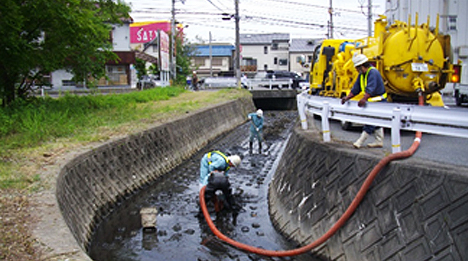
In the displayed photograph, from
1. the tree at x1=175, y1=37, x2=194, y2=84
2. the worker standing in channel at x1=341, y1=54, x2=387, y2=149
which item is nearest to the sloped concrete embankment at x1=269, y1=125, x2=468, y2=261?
the worker standing in channel at x1=341, y1=54, x2=387, y2=149

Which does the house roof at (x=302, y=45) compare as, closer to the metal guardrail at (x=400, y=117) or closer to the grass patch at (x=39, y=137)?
the grass patch at (x=39, y=137)

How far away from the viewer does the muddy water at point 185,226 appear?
7.06m

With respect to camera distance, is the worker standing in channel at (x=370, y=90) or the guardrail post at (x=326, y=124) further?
the guardrail post at (x=326, y=124)

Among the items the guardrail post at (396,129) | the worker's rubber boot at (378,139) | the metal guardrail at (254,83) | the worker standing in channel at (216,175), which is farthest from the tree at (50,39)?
the metal guardrail at (254,83)

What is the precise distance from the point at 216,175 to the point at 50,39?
9327 millimetres

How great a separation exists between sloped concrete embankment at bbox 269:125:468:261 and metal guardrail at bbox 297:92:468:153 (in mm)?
411

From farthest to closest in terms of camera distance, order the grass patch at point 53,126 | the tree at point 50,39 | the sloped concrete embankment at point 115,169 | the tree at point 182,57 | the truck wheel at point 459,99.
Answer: the tree at point 182,57
the truck wheel at point 459,99
the tree at point 50,39
the grass patch at point 53,126
the sloped concrete embankment at point 115,169

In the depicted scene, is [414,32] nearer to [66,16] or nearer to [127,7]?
[66,16]

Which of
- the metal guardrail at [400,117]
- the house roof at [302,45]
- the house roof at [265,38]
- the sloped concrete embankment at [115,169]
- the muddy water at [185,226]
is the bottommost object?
the muddy water at [185,226]

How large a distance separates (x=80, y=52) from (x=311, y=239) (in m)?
12.5

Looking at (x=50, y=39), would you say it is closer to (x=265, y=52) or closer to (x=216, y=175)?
(x=216, y=175)

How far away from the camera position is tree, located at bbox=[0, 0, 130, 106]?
12547mm

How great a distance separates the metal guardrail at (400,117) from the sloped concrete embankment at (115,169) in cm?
462

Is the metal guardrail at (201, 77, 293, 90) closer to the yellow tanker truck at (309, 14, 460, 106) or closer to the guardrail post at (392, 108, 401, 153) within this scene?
the yellow tanker truck at (309, 14, 460, 106)
